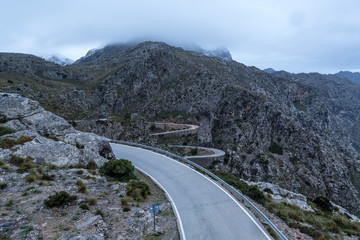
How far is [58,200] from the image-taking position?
378 inches

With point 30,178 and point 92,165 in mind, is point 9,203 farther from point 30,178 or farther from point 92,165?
point 92,165

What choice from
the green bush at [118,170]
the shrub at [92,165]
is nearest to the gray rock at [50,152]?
the shrub at [92,165]

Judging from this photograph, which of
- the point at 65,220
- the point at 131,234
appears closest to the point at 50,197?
the point at 65,220

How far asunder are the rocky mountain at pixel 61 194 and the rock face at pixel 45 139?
6 centimetres

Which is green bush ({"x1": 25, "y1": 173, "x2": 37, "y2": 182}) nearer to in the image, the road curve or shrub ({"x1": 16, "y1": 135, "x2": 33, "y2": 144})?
shrub ({"x1": 16, "y1": 135, "x2": 33, "y2": 144})

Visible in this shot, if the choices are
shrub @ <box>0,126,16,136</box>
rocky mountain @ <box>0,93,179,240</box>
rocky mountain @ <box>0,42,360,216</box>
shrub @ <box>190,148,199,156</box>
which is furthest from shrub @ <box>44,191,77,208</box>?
shrub @ <box>190,148,199,156</box>

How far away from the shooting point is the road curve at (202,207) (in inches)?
381

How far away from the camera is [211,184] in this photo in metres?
15.7

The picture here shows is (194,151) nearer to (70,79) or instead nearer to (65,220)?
(65,220)

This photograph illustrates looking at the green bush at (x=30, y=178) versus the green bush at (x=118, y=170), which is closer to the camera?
the green bush at (x=30, y=178)

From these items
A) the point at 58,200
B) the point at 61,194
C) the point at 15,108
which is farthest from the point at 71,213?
the point at 15,108

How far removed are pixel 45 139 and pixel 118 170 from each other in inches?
264

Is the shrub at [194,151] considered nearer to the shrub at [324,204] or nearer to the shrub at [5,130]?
the shrub at [324,204]

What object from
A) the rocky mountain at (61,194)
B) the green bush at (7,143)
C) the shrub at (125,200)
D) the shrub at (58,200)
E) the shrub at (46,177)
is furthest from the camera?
the green bush at (7,143)
